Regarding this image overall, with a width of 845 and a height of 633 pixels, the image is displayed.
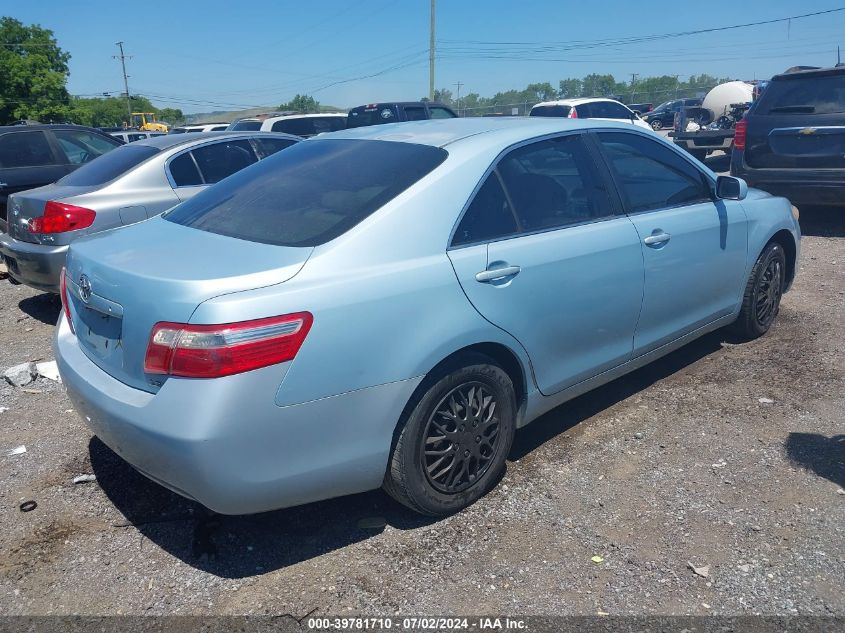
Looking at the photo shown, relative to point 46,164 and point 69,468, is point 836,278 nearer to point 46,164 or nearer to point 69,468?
point 69,468

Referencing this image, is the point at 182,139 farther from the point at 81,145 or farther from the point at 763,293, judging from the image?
the point at 763,293

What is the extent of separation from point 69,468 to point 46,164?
6272 millimetres

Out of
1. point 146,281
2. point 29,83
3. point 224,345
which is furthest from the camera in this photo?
point 29,83

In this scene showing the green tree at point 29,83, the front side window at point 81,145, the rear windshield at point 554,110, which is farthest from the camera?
the green tree at point 29,83

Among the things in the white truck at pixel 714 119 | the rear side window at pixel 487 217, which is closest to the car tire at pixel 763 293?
the rear side window at pixel 487 217

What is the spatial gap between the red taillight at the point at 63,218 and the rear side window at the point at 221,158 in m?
1.19

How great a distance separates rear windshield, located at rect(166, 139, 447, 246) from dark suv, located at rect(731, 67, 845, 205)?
622 centimetres

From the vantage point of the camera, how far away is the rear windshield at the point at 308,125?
15.7 m

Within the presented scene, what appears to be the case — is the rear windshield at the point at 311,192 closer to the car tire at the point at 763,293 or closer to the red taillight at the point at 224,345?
the red taillight at the point at 224,345

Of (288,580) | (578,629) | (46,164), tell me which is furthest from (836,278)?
(46,164)

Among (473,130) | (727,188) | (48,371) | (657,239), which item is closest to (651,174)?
(657,239)

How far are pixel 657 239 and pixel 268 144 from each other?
4673 mm

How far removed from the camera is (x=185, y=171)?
641 cm

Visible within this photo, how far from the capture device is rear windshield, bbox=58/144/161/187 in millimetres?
6125
